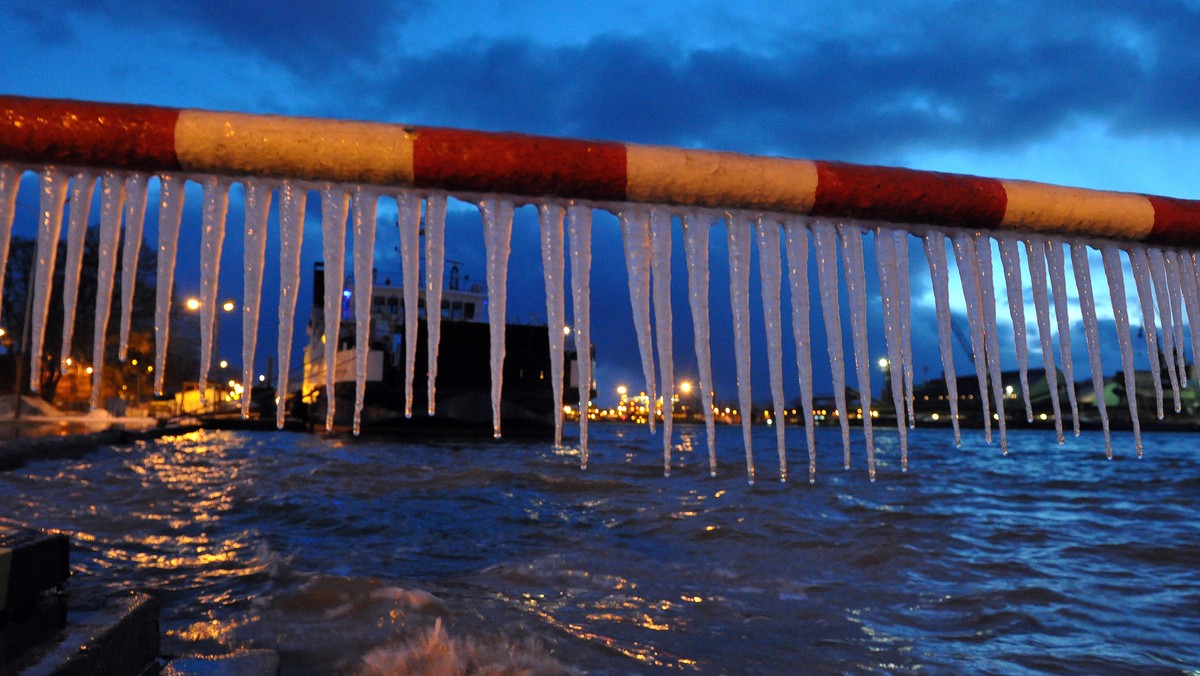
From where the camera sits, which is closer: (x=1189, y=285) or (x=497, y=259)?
(x=497, y=259)

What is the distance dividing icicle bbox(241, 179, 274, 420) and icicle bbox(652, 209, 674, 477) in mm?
676

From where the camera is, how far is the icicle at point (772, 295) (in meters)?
1.75

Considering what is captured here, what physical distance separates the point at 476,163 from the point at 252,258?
535 mm

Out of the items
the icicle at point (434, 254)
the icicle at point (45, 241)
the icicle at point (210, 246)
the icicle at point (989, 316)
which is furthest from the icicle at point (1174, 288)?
the icicle at point (45, 241)

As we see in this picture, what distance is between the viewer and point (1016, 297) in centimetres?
197

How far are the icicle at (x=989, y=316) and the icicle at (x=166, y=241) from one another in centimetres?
190

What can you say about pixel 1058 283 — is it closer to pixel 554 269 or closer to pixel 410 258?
pixel 554 269

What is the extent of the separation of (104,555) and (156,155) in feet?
16.2

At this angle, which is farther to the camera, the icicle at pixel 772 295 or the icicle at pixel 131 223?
the icicle at pixel 772 295

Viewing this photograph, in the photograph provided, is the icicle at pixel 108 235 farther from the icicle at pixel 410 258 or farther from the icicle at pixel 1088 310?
the icicle at pixel 1088 310

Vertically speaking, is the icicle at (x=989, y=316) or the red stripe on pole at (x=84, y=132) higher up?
the red stripe on pole at (x=84, y=132)

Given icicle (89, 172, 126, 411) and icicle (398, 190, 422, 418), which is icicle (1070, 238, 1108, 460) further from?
icicle (89, 172, 126, 411)

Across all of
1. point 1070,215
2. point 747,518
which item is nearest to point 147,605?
point 1070,215

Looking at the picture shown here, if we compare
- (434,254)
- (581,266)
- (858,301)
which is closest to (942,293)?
(858,301)
